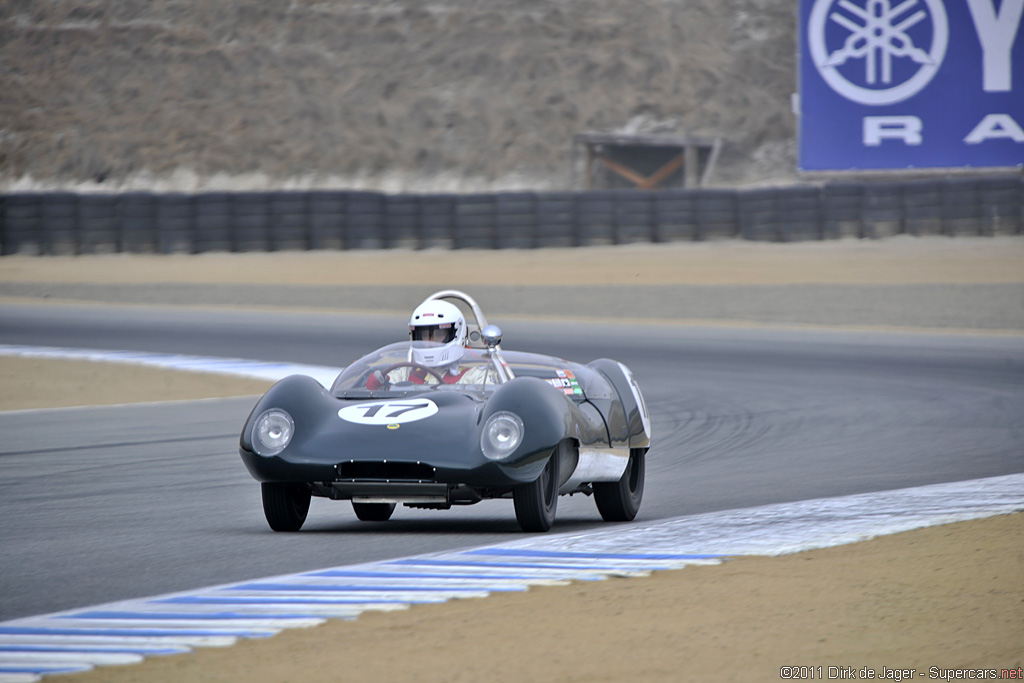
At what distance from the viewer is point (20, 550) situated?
6215mm

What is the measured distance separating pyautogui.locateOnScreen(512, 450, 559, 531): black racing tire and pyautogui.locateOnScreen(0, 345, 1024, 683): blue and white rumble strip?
0.50 feet

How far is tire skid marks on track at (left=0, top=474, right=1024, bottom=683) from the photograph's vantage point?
4.45 m

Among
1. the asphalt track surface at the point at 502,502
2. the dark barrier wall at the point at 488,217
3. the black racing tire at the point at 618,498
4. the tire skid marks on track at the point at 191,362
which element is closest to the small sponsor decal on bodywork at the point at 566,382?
the black racing tire at the point at 618,498

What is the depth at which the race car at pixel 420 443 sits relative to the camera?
6.35 metres

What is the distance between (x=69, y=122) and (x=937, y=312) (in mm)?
41081

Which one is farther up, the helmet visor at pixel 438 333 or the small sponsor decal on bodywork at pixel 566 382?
the helmet visor at pixel 438 333

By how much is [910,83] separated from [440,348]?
26233 millimetres

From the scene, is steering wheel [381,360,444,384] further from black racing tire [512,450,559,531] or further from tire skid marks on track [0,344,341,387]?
tire skid marks on track [0,344,341,387]

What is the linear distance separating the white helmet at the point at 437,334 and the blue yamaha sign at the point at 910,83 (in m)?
25.1

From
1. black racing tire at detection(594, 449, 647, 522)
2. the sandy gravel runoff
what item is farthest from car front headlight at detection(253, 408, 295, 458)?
the sandy gravel runoff

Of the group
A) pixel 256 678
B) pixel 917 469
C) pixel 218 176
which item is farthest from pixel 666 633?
pixel 218 176

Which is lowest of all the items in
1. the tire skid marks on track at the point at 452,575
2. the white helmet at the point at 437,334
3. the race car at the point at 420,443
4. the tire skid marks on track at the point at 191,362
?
the tire skid marks on track at the point at 191,362

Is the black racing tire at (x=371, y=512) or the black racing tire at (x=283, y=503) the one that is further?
the black racing tire at (x=371, y=512)

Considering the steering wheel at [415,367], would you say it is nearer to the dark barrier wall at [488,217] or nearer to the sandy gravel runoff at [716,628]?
the sandy gravel runoff at [716,628]
